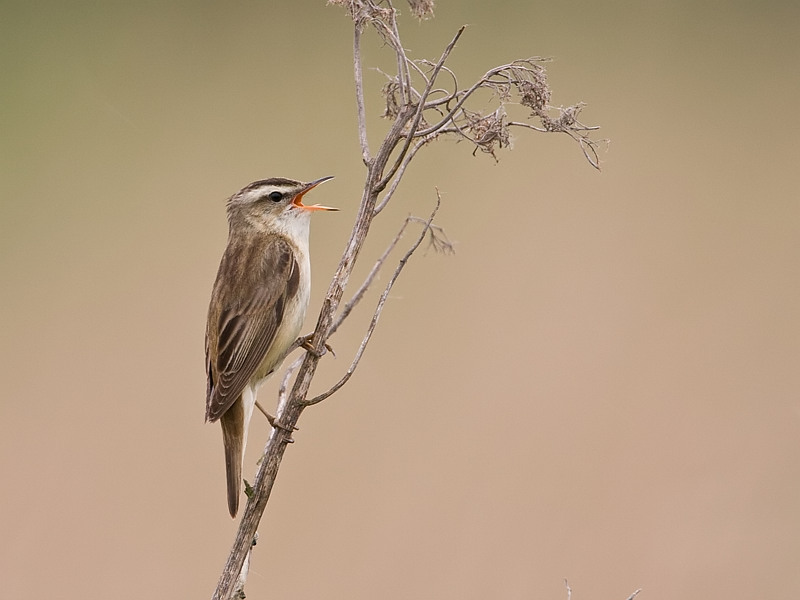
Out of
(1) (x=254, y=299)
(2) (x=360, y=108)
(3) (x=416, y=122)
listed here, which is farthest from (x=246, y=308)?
(3) (x=416, y=122)

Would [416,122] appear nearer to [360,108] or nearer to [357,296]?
[360,108]

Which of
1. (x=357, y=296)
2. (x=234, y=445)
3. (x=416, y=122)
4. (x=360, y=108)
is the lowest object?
(x=234, y=445)

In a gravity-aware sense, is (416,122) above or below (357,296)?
above

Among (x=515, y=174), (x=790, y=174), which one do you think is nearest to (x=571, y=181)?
(x=515, y=174)

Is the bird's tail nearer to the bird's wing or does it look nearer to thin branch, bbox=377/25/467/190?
the bird's wing

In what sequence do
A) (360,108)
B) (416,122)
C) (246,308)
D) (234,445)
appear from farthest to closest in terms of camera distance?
(246,308), (234,445), (360,108), (416,122)

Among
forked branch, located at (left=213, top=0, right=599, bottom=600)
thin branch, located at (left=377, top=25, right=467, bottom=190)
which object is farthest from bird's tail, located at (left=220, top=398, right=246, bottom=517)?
thin branch, located at (left=377, top=25, right=467, bottom=190)

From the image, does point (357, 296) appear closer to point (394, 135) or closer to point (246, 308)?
point (394, 135)

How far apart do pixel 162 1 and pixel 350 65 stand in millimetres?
1464

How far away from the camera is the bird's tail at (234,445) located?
227 cm

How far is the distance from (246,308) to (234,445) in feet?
1.82

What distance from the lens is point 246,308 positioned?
9.52 feet

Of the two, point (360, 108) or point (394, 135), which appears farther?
point (360, 108)

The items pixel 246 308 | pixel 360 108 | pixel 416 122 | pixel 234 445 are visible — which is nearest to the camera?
pixel 416 122
